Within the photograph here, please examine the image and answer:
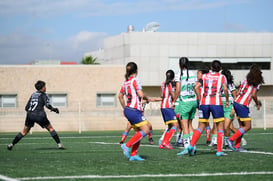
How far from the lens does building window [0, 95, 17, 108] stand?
4559cm

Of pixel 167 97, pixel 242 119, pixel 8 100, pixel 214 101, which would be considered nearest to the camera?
pixel 214 101

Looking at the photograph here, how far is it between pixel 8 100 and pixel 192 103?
33.8 metres

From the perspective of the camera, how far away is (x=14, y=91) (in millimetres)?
45938

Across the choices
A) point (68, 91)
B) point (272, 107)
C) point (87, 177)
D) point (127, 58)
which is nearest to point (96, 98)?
point (68, 91)

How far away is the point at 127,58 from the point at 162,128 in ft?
62.4

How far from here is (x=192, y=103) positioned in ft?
45.1

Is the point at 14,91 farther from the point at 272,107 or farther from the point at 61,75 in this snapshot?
the point at 272,107

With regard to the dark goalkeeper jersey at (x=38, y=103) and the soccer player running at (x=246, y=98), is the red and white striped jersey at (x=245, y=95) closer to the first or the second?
the soccer player running at (x=246, y=98)

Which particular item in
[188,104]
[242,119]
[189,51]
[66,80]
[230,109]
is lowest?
[242,119]

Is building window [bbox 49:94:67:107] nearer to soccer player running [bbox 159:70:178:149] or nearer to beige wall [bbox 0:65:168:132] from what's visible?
beige wall [bbox 0:65:168:132]

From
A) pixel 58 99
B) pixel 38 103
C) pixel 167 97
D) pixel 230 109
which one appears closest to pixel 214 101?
pixel 167 97

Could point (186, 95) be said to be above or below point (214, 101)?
above

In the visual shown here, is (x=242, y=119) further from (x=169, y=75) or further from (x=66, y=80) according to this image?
(x=66, y=80)

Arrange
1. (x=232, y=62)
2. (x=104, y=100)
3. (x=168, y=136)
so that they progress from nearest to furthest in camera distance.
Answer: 1. (x=168, y=136)
2. (x=104, y=100)
3. (x=232, y=62)
